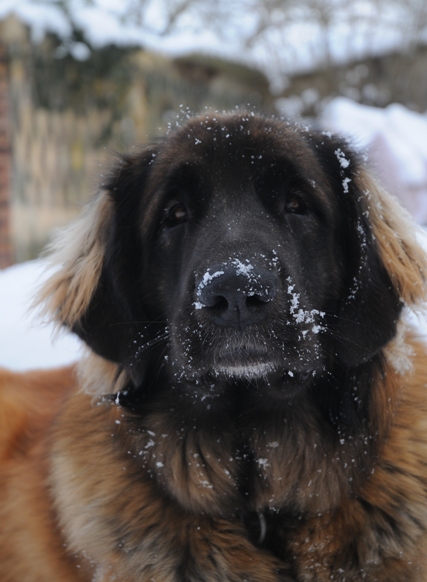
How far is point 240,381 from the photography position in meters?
2.20

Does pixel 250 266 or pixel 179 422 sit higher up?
pixel 250 266

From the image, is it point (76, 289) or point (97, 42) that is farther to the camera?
point (97, 42)

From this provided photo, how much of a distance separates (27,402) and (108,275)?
96cm

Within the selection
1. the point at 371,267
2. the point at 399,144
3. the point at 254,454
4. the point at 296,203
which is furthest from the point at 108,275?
the point at 399,144

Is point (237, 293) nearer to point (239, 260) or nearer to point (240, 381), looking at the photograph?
point (239, 260)

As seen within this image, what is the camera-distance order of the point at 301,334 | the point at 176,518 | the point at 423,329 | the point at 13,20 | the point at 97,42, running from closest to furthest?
1. the point at 301,334
2. the point at 176,518
3. the point at 423,329
4. the point at 13,20
5. the point at 97,42

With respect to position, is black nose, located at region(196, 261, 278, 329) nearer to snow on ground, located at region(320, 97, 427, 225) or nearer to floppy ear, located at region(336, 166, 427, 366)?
floppy ear, located at region(336, 166, 427, 366)

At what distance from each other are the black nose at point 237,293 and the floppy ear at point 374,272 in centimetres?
51

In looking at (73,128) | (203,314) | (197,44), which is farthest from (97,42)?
(203,314)

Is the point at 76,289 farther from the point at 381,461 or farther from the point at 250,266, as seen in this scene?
the point at 381,461

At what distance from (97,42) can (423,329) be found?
7598 millimetres

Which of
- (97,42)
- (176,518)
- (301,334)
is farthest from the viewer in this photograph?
(97,42)

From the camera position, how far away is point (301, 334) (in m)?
1.93

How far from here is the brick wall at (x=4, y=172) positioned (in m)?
7.53
